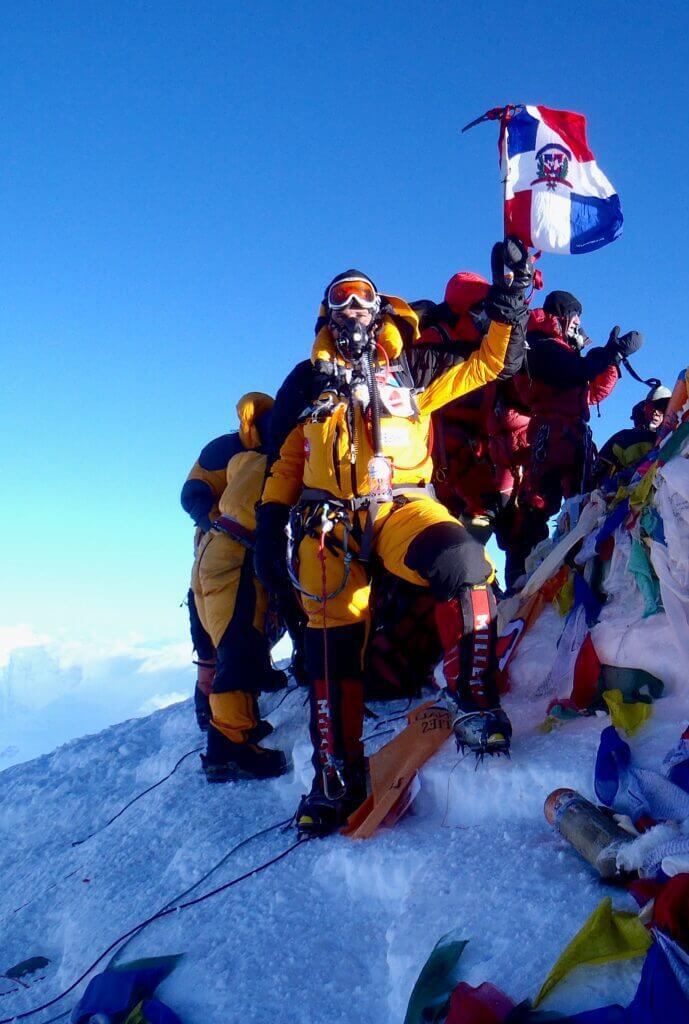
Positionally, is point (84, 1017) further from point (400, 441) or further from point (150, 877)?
point (400, 441)

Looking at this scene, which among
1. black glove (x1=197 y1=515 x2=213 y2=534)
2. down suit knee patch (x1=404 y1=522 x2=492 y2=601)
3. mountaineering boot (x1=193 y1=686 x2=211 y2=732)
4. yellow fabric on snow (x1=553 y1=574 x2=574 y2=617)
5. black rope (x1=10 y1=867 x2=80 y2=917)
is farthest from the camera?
mountaineering boot (x1=193 y1=686 x2=211 y2=732)

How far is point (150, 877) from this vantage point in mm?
3977

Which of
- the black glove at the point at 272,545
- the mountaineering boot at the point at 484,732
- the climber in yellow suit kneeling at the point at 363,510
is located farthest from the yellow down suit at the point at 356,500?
the mountaineering boot at the point at 484,732

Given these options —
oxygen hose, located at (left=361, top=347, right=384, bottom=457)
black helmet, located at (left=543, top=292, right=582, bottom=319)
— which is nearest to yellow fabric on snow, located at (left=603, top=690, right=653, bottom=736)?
oxygen hose, located at (left=361, top=347, right=384, bottom=457)

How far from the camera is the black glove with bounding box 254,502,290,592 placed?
171 inches

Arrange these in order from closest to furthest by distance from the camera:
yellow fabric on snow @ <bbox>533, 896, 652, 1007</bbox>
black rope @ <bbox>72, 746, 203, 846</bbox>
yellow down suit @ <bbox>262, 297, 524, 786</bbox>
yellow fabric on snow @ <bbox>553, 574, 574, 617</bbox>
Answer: yellow fabric on snow @ <bbox>533, 896, 652, 1007</bbox>
yellow down suit @ <bbox>262, 297, 524, 786</bbox>
yellow fabric on snow @ <bbox>553, 574, 574, 617</bbox>
black rope @ <bbox>72, 746, 203, 846</bbox>

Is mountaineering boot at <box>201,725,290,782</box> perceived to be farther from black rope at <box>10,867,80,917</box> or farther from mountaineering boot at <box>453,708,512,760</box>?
mountaineering boot at <box>453,708,512,760</box>

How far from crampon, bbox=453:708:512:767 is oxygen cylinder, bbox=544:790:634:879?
522mm

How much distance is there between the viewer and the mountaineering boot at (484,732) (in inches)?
129

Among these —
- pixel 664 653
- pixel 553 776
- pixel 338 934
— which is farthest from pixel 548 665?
pixel 338 934

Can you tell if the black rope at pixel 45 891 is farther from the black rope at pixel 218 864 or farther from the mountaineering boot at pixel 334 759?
the mountaineering boot at pixel 334 759

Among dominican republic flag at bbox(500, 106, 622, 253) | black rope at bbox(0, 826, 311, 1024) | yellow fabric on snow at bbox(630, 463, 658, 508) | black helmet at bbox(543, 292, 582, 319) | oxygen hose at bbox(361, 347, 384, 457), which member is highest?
dominican republic flag at bbox(500, 106, 622, 253)

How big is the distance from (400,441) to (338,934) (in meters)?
2.37

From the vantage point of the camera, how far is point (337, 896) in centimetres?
302
